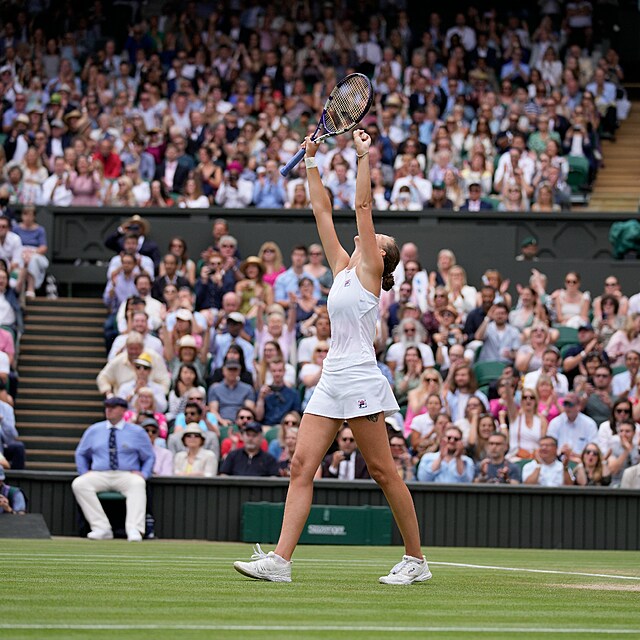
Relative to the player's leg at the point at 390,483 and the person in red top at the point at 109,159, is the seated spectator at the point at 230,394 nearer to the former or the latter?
the person in red top at the point at 109,159

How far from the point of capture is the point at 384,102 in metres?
24.9

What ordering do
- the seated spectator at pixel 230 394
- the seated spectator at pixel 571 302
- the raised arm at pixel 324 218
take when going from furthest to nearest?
the seated spectator at pixel 571 302, the seated spectator at pixel 230 394, the raised arm at pixel 324 218

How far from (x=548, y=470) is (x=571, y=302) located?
419 cm

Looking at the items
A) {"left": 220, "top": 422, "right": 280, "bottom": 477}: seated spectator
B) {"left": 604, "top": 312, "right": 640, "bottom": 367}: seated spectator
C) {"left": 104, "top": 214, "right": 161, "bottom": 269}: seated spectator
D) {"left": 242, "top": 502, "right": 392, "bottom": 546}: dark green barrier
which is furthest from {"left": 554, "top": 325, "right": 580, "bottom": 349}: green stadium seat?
{"left": 104, "top": 214, "right": 161, "bottom": 269}: seated spectator

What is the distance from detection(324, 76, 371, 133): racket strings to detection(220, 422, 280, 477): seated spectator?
7558mm

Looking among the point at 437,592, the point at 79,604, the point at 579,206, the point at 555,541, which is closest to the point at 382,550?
the point at 555,541

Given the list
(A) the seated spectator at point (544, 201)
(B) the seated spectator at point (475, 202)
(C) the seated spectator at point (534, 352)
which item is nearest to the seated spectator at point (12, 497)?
(C) the seated spectator at point (534, 352)

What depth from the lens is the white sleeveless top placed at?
7695mm

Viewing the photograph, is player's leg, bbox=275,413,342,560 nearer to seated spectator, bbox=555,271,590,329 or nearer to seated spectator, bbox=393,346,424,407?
seated spectator, bbox=393,346,424,407

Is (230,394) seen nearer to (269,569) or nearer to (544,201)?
(544,201)

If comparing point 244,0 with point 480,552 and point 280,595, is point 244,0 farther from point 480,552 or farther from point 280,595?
point 280,595

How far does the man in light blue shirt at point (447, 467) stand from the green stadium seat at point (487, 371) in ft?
7.72

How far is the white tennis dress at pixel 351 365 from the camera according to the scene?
761cm

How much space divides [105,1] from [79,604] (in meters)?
24.3
